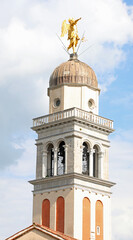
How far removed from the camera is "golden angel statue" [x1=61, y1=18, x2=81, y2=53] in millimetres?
68062

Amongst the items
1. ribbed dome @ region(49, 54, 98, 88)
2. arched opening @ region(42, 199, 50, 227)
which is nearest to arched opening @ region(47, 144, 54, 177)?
arched opening @ region(42, 199, 50, 227)

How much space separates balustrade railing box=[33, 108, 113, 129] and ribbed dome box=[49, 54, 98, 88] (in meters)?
3.18

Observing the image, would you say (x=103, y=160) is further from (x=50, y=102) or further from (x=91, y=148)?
(x=50, y=102)

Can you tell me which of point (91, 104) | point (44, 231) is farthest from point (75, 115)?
point (44, 231)

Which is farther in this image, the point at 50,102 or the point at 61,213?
the point at 50,102

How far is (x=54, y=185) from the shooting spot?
62938 millimetres

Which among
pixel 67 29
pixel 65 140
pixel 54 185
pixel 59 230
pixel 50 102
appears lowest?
pixel 59 230

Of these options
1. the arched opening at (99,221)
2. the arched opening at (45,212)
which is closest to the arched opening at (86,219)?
the arched opening at (99,221)

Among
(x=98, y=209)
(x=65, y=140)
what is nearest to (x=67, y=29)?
(x=65, y=140)

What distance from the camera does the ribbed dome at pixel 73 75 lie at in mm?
65562

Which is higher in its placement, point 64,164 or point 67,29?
point 67,29

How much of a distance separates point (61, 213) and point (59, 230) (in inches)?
A: 60.8

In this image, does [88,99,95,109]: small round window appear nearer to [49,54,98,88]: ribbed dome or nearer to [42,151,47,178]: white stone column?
[49,54,98,88]: ribbed dome

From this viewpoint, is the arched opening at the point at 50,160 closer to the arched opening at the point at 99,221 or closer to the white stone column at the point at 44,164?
the white stone column at the point at 44,164
